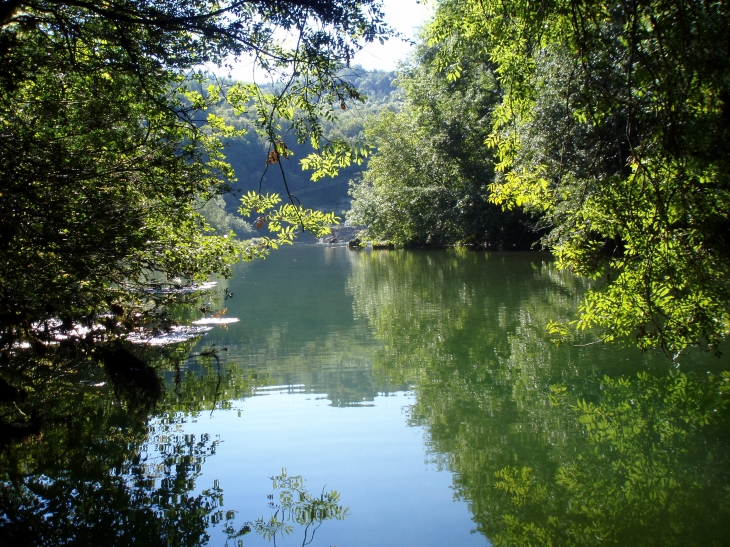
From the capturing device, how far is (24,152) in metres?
6.05

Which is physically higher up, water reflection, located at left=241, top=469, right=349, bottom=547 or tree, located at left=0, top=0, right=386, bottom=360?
tree, located at left=0, top=0, right=386, bottom=360

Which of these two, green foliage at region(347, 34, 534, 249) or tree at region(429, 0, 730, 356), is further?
green foliage at region(347, 34, 534, 249)

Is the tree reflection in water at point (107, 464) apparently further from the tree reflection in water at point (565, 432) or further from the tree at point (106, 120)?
the tree reflection in water at point (565, 432)

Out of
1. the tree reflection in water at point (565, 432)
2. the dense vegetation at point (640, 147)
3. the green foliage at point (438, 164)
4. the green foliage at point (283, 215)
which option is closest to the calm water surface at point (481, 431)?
the tree reflection in water at point (565, 432)

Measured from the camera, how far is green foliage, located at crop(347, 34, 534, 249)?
33625 millimetres

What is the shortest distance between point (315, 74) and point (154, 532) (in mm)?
4482

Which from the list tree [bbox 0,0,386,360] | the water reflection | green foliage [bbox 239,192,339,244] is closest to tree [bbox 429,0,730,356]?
tree [bbox 0,0,386,360]

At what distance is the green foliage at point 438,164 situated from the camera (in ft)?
110

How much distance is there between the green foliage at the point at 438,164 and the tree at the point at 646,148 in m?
24.1

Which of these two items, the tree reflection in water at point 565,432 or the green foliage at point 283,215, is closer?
the tree reflection in water at point 565,432

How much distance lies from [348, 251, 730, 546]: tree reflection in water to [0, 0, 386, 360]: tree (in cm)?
337

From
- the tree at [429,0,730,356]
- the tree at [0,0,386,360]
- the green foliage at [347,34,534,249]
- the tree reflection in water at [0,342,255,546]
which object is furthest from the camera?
the green foliage at [347,34,534,249]

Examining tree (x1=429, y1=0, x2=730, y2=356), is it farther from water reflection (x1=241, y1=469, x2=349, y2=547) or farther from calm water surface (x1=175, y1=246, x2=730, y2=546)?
water reflection (x1=241, y1=469, x2=349, y2=547)

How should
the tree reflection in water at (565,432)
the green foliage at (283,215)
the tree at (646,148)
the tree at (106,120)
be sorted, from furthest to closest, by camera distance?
the green foliage at (283,215) < the tree at (106,120) < the tree at (646,148) < the tree reflection in water at (565,432)
